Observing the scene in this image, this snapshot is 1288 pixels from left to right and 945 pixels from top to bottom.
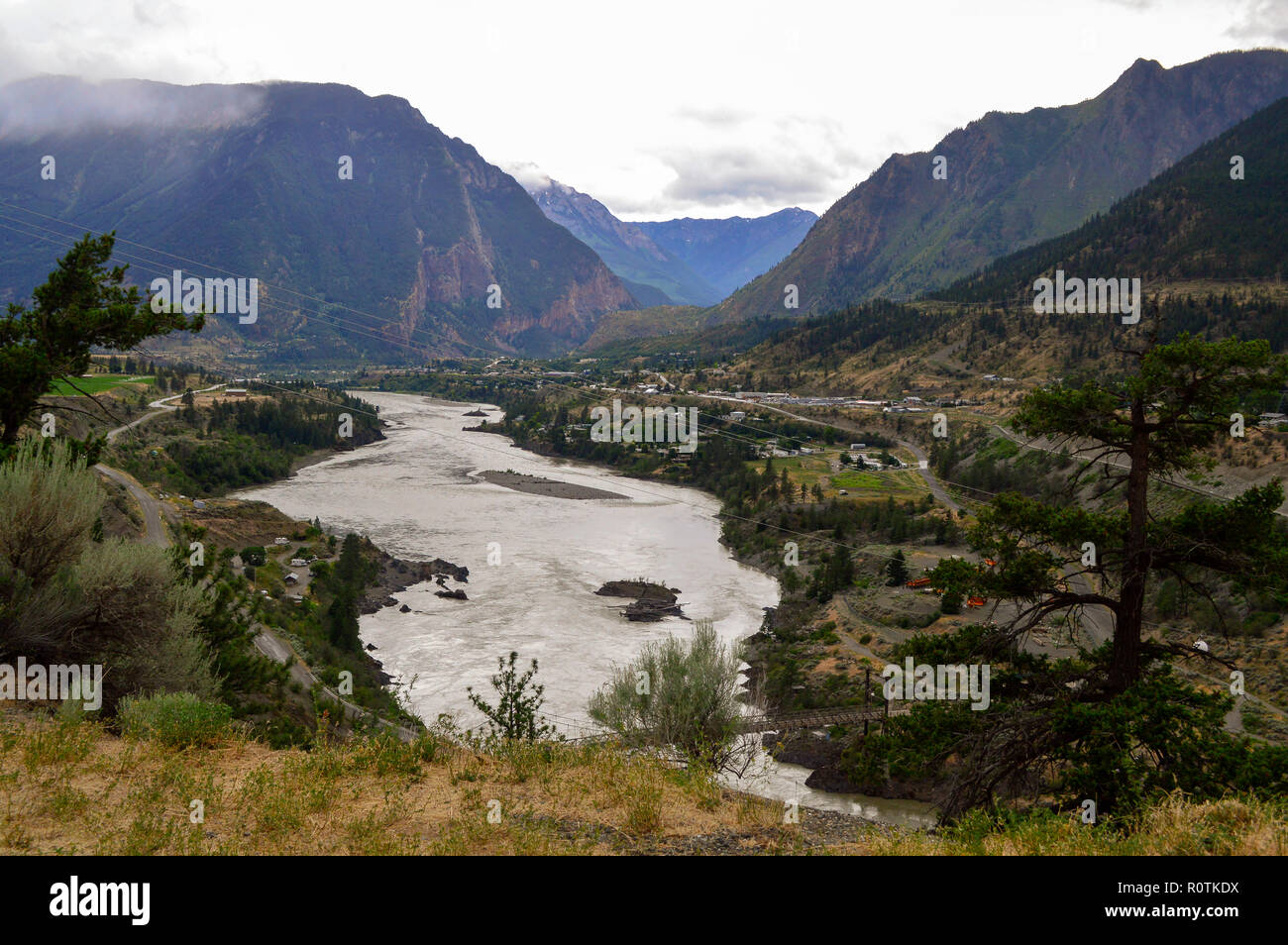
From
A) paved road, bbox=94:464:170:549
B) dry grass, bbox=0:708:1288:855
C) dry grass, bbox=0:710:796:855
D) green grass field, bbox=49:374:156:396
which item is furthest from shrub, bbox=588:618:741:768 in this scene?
green grass field, bbox=49:374:156:396

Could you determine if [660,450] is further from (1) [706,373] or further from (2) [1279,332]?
(2) [1279,332]

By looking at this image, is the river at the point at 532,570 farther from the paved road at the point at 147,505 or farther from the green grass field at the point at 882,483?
the green grass field at the point at 882,483

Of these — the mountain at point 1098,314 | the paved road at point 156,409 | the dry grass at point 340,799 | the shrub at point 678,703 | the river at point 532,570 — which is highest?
the mountain at point 1098,314

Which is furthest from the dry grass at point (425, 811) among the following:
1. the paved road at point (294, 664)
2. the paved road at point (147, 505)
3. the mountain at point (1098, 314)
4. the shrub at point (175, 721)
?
the mountain at point (1098, 314)

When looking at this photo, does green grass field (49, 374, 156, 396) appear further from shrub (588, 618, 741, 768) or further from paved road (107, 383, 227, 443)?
shrub (588, 618, 741, 768)

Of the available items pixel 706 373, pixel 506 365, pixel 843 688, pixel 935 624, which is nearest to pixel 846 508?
pixel 935 624

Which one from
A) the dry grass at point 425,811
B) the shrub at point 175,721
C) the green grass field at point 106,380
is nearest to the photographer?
the dry grass at point 425,811

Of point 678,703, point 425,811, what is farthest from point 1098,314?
point 425,811
